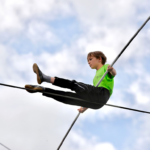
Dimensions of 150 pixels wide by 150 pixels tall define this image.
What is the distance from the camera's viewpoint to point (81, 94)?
14.4ft

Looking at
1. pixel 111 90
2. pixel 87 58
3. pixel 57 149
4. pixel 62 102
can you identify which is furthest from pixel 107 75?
pixel 57 149

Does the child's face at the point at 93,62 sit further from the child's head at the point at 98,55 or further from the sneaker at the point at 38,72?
the sneaker at the point at 38,72

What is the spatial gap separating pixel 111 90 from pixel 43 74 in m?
1.35

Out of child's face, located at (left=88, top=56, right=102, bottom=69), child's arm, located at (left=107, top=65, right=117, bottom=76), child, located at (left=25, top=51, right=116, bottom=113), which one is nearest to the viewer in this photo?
child, located at (left=25, top=51, right=116, bottom=113)

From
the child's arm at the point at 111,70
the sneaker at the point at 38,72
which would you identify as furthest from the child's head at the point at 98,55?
the sneaker at the point at 38,72

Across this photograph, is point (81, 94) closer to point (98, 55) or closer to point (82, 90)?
point (82, 90)

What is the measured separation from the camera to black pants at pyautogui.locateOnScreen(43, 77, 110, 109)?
429 cm

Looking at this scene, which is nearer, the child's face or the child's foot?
the child's foot

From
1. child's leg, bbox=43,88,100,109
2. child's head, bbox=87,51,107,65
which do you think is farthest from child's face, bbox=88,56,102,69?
child's leg, bbox=43,88,100,109

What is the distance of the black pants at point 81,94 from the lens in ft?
14.1

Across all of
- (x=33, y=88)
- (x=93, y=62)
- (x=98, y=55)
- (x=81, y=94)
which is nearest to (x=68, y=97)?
(x=81, y=94)

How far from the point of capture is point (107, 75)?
15.3 ft

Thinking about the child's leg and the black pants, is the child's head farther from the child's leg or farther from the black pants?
Result: the child's leg

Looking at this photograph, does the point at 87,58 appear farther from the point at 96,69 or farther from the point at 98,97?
the point at 98,97
